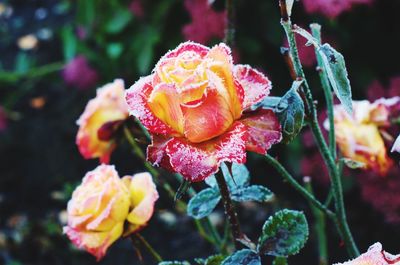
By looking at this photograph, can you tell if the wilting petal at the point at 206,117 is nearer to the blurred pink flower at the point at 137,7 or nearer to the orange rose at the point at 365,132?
the orange rose at the point at 365,132

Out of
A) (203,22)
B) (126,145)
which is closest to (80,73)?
(126,145)

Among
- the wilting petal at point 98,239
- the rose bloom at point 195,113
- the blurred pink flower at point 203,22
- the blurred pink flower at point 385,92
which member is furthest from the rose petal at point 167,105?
the blurred pink flower at point 203,22

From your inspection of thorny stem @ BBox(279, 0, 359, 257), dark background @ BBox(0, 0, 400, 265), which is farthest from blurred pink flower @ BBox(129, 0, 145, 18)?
thorny stem @ BBox(279, 0, 359, 257)

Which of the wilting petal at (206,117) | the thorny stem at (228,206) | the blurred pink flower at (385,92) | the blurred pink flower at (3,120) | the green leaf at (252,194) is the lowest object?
the blurred pink flower at (3,120)

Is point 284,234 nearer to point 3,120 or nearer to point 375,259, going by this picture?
point 375,259

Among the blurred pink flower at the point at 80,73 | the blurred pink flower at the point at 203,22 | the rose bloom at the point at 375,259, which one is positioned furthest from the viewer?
the blurred pink flower at the point at 80,73

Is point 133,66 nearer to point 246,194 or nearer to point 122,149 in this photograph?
point 122,149

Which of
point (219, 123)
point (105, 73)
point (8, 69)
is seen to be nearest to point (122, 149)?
point (105, 73)
